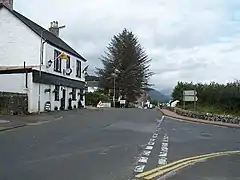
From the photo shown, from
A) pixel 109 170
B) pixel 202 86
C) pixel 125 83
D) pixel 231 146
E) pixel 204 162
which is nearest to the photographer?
pixel 109 170

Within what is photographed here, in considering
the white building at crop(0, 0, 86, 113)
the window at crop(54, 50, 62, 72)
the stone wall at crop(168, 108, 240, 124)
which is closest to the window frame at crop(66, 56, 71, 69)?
the white building at crop(0, 0, 86, 113)

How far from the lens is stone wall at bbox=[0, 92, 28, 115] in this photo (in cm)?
2983

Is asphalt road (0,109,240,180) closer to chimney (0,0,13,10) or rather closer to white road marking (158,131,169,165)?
white road marking (158,131,169,165)

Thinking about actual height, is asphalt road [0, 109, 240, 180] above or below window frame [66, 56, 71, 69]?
below

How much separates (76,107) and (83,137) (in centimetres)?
3191

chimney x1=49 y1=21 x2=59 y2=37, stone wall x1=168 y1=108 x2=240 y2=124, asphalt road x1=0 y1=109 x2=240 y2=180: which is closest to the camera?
asphalt road x1=0 y1=109 x2=240 y2=180

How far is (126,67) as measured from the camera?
82562mm

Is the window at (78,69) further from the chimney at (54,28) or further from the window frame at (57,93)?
the window frame at (57,93)

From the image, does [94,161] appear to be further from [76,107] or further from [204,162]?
[76,107]

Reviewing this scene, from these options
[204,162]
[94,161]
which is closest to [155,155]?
[204,162]

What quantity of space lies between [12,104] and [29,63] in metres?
8.00

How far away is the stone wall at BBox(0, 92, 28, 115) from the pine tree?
49490mm

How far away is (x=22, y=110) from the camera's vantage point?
103ft

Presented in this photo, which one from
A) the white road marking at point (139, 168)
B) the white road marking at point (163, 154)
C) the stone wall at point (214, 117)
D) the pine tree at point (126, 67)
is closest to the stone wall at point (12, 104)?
the stone wall at point (214, 117)
